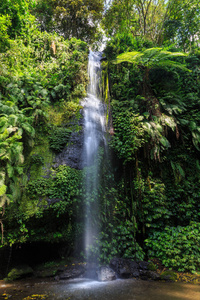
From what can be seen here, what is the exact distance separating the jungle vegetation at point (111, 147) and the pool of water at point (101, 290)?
3.44 feet

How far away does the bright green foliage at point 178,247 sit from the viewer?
588 centimetres

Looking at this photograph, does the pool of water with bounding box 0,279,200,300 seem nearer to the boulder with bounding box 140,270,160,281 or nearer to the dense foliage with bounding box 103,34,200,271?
the boulder with bounding box 140,270,160,281

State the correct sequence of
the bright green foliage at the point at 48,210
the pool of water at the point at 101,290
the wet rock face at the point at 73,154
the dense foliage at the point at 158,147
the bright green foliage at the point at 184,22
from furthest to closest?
the bright green foliage at the point at 184,22
the dense foliage at the point at 158,147
the wet rock face at the point at 73,154
the bright green foliage at the point at 48,210
the pool of water at the point at 101,290


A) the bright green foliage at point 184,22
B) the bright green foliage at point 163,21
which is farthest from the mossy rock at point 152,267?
the bright green foliage at point 184,22

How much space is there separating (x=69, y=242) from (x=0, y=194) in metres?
2.99

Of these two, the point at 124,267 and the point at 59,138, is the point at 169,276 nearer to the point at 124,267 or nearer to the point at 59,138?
the point at 124,267

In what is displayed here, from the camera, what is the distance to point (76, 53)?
960 cm

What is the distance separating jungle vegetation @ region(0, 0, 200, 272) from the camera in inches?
222

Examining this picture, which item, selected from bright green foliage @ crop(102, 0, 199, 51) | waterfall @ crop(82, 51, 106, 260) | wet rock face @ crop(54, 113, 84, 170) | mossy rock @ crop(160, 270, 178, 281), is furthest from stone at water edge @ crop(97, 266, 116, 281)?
Result: bright green foliage @ crop(102, 0, 199, 51)

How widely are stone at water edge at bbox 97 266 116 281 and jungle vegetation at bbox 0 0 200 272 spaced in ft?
1.33

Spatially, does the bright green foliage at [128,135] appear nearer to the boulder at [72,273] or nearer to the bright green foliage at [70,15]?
the boulder at [72,273]

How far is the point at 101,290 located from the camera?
438 cm

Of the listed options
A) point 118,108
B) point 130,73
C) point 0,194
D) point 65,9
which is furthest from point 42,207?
point 65,9

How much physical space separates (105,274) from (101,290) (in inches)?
40.0
